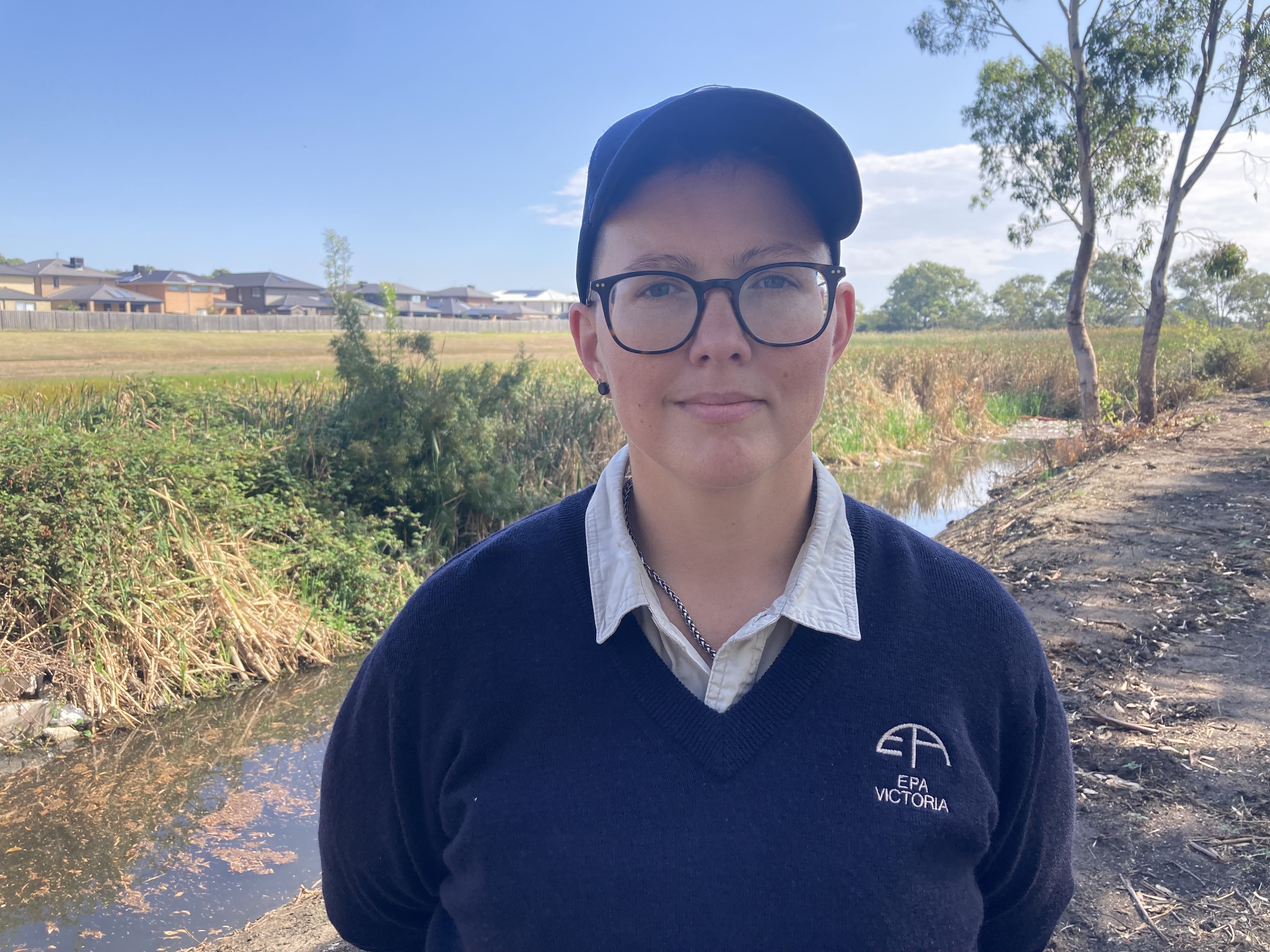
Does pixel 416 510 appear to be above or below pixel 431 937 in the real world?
below

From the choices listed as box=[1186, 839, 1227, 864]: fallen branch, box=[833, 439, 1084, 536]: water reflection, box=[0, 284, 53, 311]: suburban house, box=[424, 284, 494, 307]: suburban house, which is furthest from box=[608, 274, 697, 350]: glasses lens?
box=[424, 284, 494, 307]: suburban house

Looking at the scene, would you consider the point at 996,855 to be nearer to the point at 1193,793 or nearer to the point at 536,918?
the point at 536,918

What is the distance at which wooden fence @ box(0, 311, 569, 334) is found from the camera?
2795cm

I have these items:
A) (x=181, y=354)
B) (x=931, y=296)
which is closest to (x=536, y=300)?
(x=931, y=296)

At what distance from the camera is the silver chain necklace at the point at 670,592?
1.31 meters

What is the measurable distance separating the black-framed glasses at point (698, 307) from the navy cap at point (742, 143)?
0.35ft

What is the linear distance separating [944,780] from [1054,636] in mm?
4642

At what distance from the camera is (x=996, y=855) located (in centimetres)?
134

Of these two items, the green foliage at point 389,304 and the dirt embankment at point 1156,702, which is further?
the green foliage at point 389,304

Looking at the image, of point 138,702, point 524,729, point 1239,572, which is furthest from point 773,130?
point 138,702

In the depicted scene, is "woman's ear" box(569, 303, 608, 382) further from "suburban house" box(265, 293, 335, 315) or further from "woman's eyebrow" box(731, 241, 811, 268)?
"suburban house" box(265, 293, 335, 315)

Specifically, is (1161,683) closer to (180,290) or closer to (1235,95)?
(1235,95)

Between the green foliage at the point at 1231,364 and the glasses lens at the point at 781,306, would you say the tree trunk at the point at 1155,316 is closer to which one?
the green foliage at the point at 1231,364

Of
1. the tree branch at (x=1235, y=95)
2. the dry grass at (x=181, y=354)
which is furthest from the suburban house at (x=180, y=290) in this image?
the tree branch at (x=1235, y=95)
